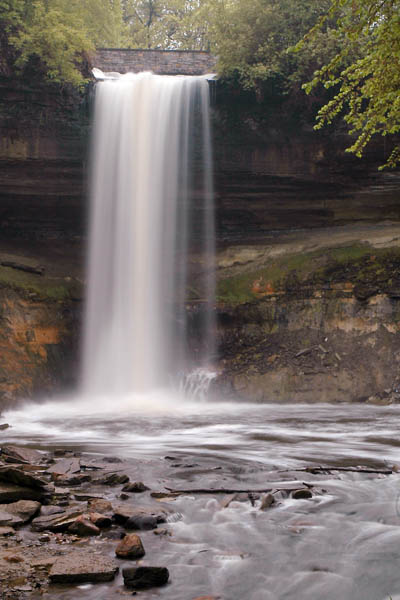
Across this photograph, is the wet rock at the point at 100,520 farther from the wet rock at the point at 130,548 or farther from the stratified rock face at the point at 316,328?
the stratified rock face at the point at 316,328

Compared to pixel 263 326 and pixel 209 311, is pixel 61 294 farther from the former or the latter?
pixel 263 326

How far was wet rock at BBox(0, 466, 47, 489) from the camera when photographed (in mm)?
5000

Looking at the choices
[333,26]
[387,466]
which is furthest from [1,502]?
[333,26]

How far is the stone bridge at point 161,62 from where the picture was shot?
20906 mm

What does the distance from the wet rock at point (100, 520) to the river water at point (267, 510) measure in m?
0.39

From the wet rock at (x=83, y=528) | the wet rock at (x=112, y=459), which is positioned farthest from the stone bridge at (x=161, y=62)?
the wet rock at (x=83, y=528)

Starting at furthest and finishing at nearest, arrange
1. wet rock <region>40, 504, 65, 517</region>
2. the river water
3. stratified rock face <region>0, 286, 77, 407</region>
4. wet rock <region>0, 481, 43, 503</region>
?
stratified rock face <region>0, 286, 77, 407</region>
wet rock <region>0, 481, 43, 503</region>
wet rock <region>40, 504, 65, 517</region>
the river water

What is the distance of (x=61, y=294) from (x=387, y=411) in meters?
9.82

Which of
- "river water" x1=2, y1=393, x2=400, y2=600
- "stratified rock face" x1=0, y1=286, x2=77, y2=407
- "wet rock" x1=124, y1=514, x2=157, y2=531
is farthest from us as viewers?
"stratified rock face" x1=0, y1=286, x2=77, y2=407

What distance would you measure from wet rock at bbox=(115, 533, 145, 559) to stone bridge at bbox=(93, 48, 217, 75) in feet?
65.0

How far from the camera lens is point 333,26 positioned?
715 inches

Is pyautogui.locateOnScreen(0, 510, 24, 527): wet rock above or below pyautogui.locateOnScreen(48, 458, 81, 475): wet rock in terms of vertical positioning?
above

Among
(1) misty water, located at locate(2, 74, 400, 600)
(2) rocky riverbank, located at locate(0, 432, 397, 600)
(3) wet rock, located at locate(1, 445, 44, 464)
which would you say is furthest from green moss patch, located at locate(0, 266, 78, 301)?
(2) rocky riverbank, located at locate(0, 432, 397, 600)

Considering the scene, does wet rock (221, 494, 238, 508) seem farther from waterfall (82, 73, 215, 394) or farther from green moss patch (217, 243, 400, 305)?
waterfall (82, 73, 215, 394)
